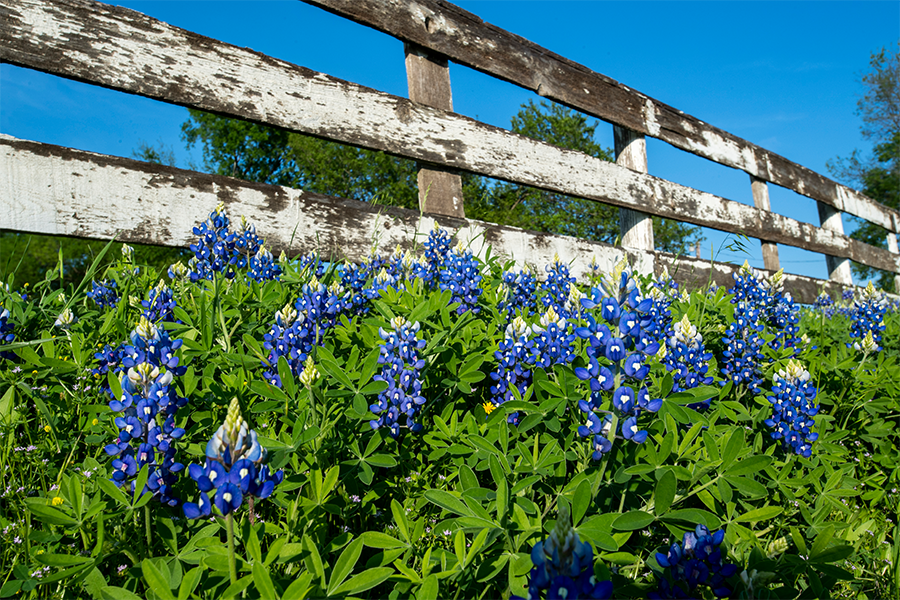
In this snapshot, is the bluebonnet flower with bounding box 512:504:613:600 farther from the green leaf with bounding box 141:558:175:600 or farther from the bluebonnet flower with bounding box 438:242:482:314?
the bluebonnet flower with bounding box 438:242:482:314

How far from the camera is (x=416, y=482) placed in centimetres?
168

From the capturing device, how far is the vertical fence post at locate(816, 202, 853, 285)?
8234 millimetres

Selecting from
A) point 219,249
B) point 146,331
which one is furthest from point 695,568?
point 219,249

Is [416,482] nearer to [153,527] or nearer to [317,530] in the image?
[317,530]

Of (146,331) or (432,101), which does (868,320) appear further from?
(146,331)

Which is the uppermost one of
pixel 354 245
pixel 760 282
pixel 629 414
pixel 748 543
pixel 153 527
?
pixel 354 245

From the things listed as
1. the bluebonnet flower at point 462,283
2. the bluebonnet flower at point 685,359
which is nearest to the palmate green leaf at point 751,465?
the bluebonnet flower at point 685,359

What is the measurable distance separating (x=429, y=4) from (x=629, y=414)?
379 cm

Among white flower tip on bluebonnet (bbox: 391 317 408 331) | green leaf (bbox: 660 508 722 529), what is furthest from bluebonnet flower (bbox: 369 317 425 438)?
green leaf (bbox: 660 508 722 529)

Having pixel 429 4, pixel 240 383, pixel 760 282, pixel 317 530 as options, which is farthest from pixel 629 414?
pixel 429 4

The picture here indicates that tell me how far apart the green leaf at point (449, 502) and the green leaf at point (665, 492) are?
0.44 m

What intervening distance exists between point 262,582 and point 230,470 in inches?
8.4

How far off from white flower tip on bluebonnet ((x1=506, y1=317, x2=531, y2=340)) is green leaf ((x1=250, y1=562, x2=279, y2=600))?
119 centimetres

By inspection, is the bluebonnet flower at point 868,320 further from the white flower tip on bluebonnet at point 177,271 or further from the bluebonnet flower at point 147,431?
the white flower tip on bluebonnet at point 177,271
